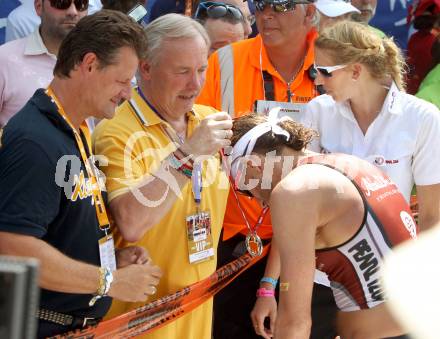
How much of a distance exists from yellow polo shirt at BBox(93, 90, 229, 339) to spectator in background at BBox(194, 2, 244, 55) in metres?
1.78

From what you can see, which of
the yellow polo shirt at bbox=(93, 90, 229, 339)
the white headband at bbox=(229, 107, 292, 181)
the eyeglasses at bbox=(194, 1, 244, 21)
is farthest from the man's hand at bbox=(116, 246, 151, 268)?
the eyeglasses at bbox=(194, 1, 244, 21)

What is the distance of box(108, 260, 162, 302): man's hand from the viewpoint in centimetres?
271

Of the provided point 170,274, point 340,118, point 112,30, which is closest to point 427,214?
point 340,118

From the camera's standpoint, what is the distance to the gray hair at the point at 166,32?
3191 millimetres

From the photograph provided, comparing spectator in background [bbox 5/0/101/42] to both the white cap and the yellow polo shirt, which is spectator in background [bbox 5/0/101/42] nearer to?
the white cap

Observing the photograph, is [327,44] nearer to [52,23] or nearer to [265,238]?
[265,238]

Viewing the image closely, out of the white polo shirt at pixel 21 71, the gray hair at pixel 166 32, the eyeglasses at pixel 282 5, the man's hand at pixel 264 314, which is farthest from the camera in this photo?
the eyeglasses at pixel 282 5

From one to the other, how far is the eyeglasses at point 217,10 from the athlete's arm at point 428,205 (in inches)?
75.5

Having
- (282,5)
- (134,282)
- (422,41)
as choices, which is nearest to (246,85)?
(282,5)

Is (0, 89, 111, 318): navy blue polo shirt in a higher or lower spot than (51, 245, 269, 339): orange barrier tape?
higher

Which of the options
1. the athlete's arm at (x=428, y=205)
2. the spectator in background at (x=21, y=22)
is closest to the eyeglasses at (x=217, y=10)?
the spectator in background at (x=21, y=22)

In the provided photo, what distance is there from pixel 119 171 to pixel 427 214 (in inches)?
61.0

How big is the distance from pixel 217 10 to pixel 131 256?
2454mm

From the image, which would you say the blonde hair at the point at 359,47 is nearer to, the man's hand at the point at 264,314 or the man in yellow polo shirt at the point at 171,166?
the man in yellow polo shirt at the point at 171,166
